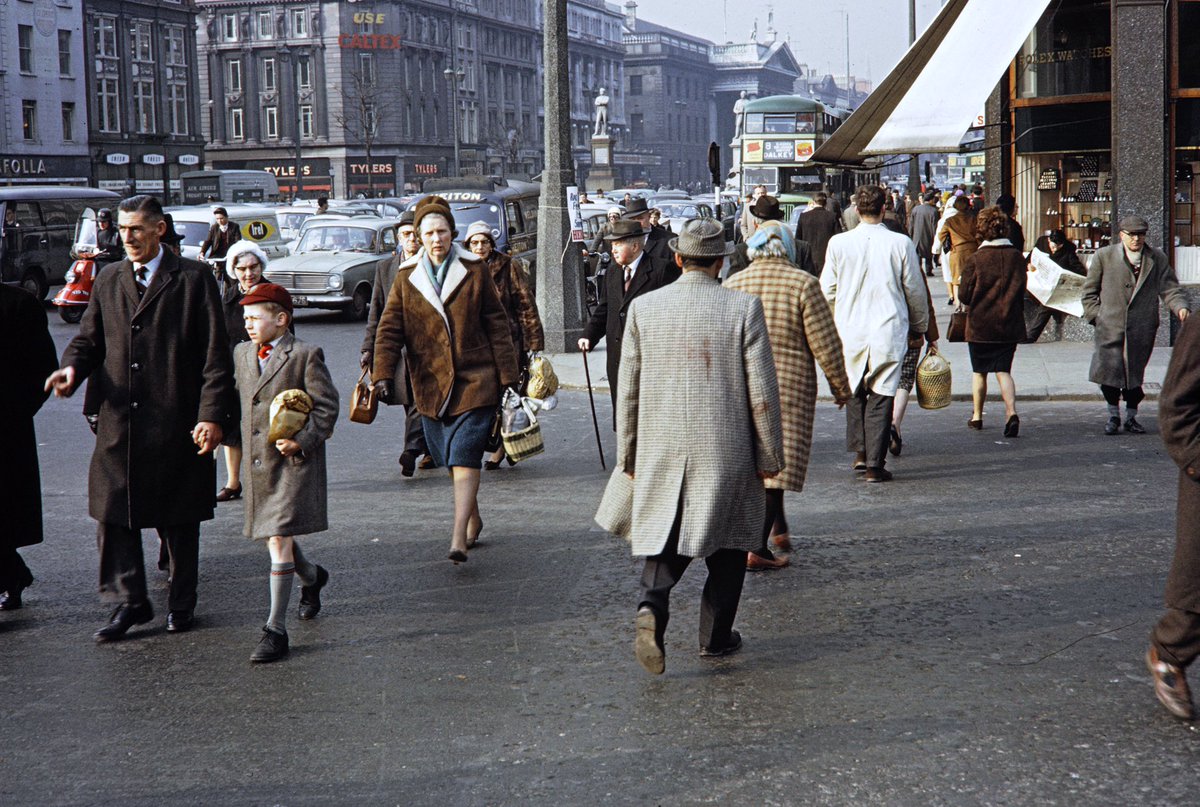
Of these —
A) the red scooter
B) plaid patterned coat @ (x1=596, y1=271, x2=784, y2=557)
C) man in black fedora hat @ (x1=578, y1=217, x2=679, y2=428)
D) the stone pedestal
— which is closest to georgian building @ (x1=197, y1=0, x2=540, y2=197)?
the stone pedestal

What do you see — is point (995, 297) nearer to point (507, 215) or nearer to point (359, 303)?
point (507, 215)

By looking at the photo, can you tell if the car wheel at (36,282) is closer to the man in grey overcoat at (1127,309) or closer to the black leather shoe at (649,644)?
the man in grey overcoat at (1127,309)

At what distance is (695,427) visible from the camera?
5113 millimetres

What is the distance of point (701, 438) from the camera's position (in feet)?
16.8

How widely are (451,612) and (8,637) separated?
6.07 ft

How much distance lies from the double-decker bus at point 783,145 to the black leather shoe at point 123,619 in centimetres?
3375

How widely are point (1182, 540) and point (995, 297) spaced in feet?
21.3

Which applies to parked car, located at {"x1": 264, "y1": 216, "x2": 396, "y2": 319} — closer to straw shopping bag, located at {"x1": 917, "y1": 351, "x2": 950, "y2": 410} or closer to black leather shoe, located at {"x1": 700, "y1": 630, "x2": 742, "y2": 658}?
straw shopping bag, located at {"x1": 917, "y1": 351, "x2": 950, "y2": 410}

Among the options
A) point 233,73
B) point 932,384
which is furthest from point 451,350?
point 233,73

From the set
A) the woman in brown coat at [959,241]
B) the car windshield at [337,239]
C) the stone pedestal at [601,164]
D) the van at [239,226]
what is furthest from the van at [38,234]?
the stone pedestal at [601,164]

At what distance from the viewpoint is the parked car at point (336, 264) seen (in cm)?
2167

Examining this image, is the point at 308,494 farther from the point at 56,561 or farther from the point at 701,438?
the point at 56,561

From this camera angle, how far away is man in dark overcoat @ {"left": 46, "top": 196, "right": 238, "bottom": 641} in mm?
A: 5949

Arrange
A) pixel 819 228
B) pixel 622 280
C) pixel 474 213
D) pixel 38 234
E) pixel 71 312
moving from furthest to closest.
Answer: pixel 38 234 < pixel 71 312 < pixel 474 213 < pixel 819 228 < pixel 622 280
